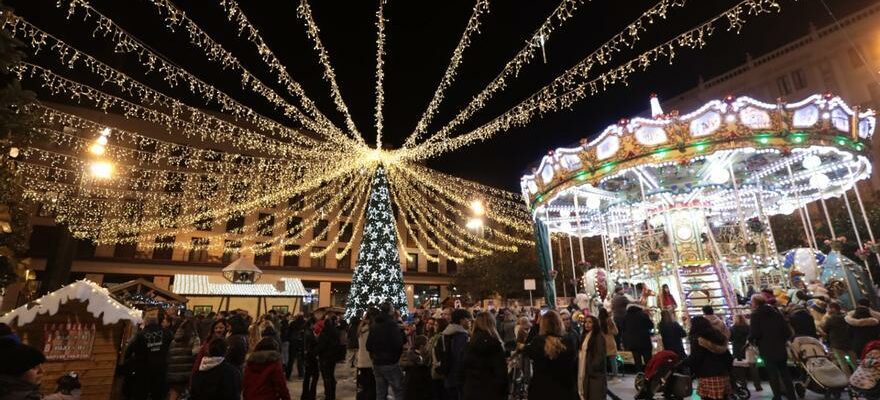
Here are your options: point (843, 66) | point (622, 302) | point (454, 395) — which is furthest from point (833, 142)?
point (843, 66)

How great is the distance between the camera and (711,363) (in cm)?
523

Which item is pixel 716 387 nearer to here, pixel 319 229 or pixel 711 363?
pixel 711 363

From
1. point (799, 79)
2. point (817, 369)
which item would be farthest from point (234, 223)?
point (799, 79)

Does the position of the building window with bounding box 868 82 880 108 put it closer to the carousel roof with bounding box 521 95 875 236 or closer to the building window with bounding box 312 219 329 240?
the carousel roof with bounding box 521 95 875 236

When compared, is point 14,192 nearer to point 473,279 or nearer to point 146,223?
point 146,223

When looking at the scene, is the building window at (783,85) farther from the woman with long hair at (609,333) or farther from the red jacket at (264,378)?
the red jacket at (264,378)

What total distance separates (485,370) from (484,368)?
0.02 m

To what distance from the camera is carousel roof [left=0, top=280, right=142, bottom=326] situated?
5.81m

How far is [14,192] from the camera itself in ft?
22.6

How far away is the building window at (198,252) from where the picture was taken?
1149 inches

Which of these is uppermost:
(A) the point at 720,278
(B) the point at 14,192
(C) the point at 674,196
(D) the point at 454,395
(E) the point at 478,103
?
(E) the point at 478,103

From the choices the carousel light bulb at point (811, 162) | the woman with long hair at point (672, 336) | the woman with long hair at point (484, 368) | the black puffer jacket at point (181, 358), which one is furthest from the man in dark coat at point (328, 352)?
the carousel light bulb at point (811, 162)

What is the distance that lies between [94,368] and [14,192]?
3263mm

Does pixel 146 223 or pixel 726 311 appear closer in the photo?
pixel 726 311
